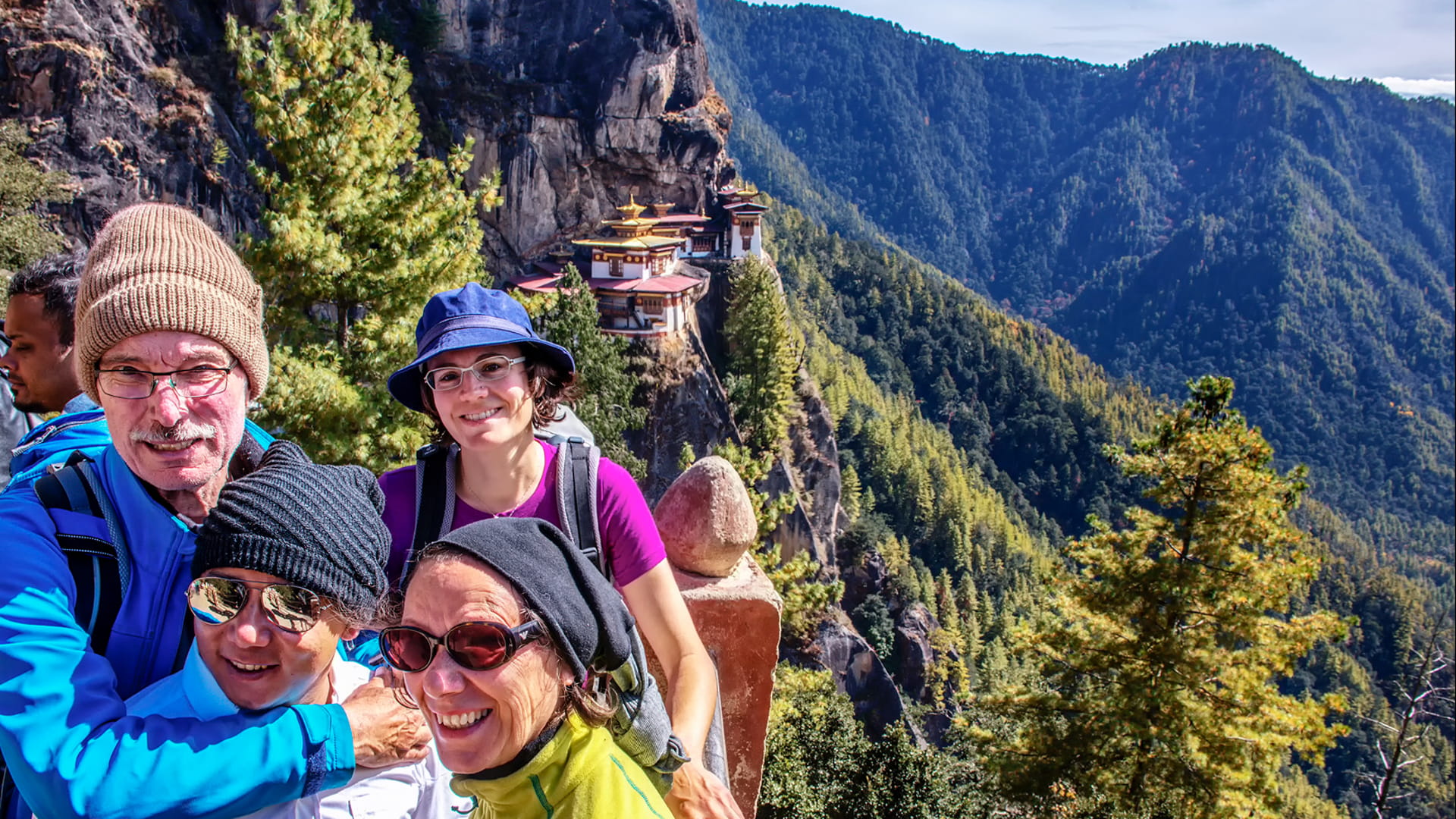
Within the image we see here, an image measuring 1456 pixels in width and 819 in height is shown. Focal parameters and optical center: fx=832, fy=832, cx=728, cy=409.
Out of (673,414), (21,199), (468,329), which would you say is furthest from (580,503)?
(673,414)

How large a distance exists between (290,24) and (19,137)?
52.4ft

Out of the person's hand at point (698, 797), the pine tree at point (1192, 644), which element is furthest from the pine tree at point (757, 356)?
the person's hand at point (698, 797)

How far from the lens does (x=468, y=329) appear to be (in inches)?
97.0

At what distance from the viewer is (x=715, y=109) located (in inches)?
1672

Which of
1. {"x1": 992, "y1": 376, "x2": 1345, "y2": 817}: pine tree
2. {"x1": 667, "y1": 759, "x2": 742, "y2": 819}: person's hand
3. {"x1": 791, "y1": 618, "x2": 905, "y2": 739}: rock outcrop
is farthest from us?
{"x1": 791, "y1": 618, "x2": 905, "y2": 739}: rock outcrop

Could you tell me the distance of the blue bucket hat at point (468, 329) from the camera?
8.00 feet

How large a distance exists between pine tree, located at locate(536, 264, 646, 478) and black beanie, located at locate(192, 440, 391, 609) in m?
17.6

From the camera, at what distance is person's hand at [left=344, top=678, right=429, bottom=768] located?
1788mm

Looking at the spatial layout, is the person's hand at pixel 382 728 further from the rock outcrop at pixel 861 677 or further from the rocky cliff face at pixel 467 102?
the rock outcrop at pixel 861 677

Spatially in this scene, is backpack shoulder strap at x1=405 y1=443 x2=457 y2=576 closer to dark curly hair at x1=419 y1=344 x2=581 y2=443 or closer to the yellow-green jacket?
dark curly hair at x1=419 y1=344 x2=581 y2=443

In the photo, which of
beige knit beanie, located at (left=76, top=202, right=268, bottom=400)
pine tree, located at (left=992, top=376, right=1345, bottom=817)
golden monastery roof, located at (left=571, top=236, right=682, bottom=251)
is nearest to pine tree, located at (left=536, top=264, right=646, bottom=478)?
golden monastery roof, located at (left=571, top=236, right=682, bottom=251)

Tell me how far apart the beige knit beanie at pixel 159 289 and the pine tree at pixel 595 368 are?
17.4 meters

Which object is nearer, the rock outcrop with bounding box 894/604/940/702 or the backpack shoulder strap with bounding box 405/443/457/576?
the backpack shoulder strap with bounding box 405/443/457/576

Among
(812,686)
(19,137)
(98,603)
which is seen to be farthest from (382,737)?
(19,137)
